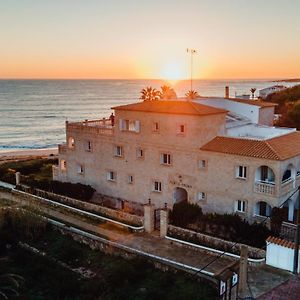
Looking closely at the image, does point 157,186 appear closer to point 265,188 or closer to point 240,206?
point 240,206

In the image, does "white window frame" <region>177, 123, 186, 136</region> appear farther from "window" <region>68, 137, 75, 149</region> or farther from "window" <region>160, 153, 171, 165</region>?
"window" <region>68, 137, 75, 149</region>

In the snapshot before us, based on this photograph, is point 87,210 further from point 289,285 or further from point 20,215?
point 289,285

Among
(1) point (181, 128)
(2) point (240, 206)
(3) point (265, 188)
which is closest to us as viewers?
(3) point (265, 188)

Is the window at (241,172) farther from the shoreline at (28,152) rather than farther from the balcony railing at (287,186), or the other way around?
the shoreline at (28,152)

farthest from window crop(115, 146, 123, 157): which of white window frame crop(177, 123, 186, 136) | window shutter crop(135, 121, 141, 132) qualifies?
white window frame crop(177, 123, 186, 136)

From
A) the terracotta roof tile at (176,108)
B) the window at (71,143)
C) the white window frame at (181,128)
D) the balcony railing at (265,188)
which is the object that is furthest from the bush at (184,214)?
the window at (71,143)

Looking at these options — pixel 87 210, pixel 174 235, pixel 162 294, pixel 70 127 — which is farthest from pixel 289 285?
pixel 70 127

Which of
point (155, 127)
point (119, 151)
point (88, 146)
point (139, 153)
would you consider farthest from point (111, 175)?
point (155, 127)
